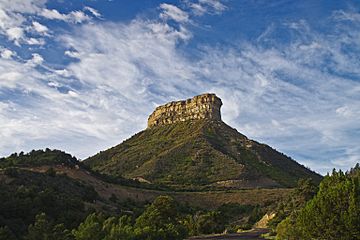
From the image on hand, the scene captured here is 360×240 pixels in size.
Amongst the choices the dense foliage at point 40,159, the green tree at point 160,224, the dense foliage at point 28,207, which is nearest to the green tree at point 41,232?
the dense foliage at point 28,207

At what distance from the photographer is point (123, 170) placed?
333ft

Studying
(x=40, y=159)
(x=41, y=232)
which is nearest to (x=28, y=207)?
(x=41, y=232)

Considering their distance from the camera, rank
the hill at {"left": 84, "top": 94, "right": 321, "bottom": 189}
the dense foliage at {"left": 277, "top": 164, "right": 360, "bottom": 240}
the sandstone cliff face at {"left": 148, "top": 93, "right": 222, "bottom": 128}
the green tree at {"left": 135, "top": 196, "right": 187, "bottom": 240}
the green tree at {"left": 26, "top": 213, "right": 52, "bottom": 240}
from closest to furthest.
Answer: the dense foliage at {"left": 277, "top": 164, "right": 360, "bottom": 240}, the green tree at {"left": 26, "top": 213, "right": 52, "bottom": 240}, the green tree at {"left": 135, "top": 196, "right": 187, "bottom": 240}, the hill at {"left": 84, "top": 94, "right": 321, "bottom": 189}, the sandstone cliff face at {"left": 148, "top": 93, "right": 222, "bottom": 128}

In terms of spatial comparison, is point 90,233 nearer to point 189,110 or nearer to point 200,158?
point 200,158

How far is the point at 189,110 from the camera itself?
5497 inches

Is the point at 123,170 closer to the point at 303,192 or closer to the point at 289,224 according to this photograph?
the point at 303,192

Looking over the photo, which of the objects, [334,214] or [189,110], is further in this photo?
[189,110]

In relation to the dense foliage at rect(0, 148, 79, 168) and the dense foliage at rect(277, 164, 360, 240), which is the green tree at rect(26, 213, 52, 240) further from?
the dense foliage at rect(0, 148, 79, 168)

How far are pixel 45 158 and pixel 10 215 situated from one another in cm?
4273

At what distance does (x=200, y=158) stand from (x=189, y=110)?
136 feet

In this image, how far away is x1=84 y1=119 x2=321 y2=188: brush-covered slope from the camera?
9347cm

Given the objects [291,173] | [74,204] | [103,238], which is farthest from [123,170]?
[103,238]

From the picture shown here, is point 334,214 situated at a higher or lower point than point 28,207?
higher

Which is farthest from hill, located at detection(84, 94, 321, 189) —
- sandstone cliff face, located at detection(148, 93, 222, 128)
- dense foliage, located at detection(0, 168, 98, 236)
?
dense foliage, located at detection(0, 168, 98, 236)
